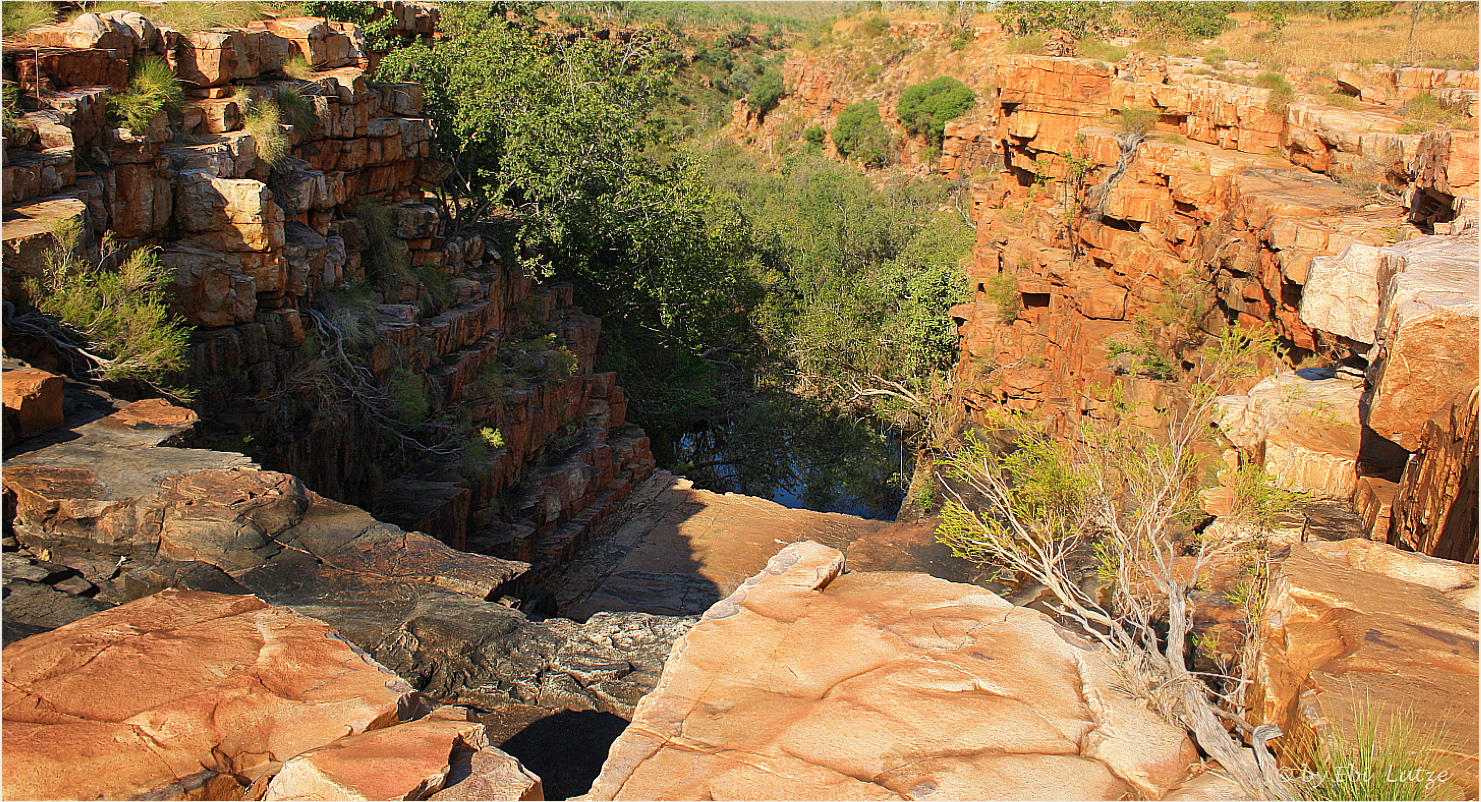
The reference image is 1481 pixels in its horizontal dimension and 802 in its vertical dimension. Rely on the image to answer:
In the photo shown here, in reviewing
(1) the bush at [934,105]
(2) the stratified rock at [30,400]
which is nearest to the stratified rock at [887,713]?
(2) the stratified rock at [30,400]

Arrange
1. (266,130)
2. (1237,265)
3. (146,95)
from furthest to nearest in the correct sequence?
(1237,265) → (266,130) → (146,95)

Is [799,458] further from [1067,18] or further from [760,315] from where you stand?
[1067,18]

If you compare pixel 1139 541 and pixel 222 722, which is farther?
pixel 1139 541

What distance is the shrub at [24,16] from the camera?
26.3ft

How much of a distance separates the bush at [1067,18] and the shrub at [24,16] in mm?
24794

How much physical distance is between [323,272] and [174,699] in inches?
283

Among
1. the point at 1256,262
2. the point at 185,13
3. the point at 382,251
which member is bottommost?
the point at 382,251

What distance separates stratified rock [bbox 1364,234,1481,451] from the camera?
5.40m

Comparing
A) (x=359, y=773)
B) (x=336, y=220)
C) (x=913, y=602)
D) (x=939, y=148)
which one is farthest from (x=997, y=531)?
(x=939, y=148)

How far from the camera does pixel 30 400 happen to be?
211 inches

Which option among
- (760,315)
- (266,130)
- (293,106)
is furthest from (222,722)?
(760,315)

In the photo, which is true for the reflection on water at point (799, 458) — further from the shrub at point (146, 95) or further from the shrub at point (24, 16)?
the shrub at point (24, 16)

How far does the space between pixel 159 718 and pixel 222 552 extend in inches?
82.0

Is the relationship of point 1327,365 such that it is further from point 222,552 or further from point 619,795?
point 222,552
